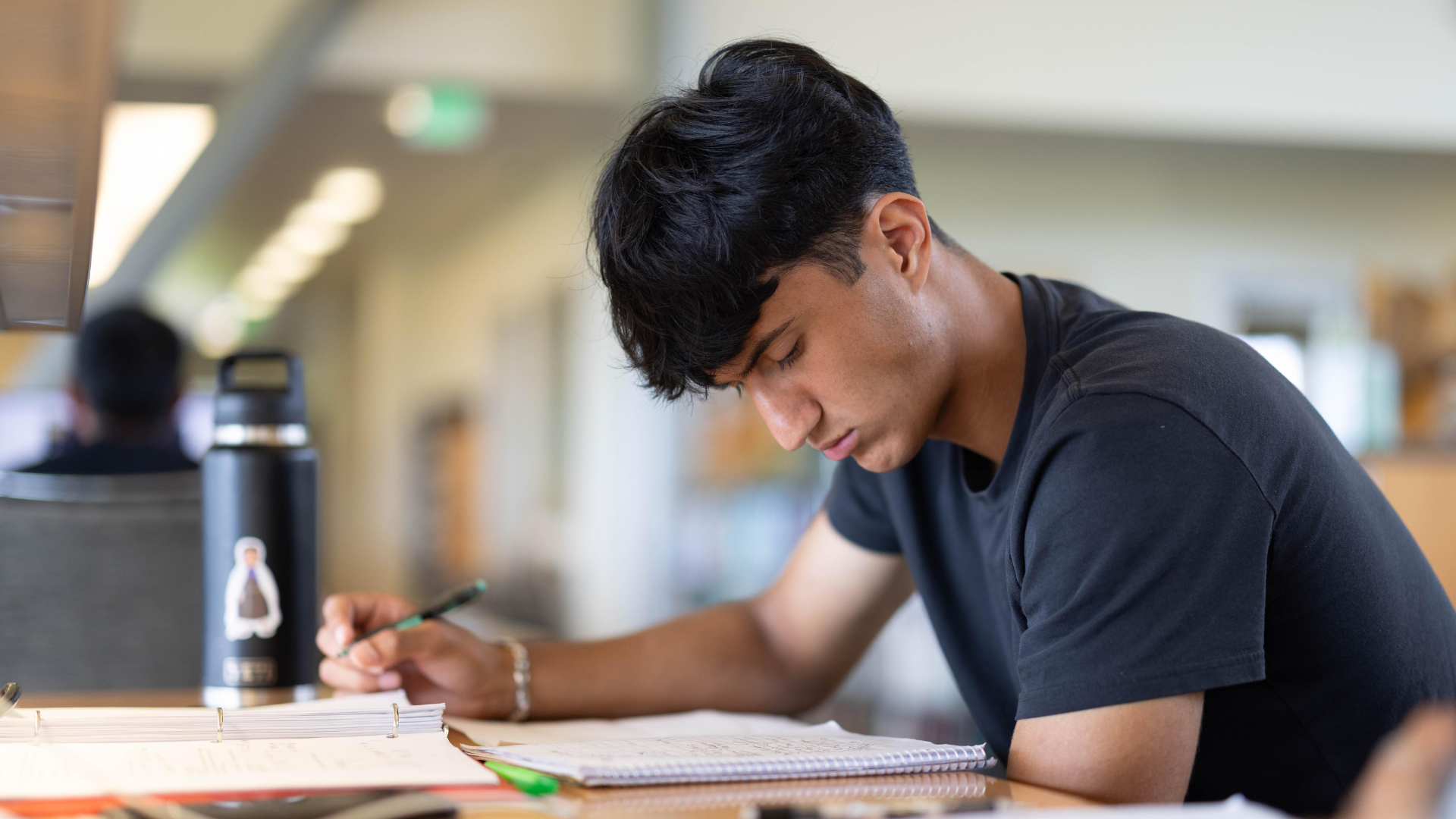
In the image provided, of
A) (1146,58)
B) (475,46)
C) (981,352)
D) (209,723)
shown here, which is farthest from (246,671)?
(1146,58)

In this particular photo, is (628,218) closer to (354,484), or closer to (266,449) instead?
(266,449)

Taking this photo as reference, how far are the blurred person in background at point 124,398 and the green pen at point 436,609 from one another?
1.27m

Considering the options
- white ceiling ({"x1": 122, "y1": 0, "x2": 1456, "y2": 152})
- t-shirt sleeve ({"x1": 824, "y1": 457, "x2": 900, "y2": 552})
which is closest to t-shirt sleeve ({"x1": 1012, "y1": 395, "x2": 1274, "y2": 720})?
t-shirt sleeve ({"x1": 824, "y1": 457, "x2": 900, "y2": 552})

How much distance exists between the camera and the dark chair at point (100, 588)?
133 cm

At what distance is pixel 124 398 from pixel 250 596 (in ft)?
4.33

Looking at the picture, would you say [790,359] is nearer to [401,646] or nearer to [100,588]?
[401,646]

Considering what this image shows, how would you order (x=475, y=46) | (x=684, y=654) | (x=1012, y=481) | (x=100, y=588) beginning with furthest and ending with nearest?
(x=475, y=46) → (x=100, y=588) → (x=684, y=654) → (x=1012, y=481)

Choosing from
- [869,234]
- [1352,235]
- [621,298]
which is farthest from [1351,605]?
[1352,235]

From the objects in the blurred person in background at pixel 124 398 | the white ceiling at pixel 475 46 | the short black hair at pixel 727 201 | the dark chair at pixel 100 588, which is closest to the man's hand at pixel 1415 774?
the short black hair at pixel 727 201

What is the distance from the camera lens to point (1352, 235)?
5102 mm

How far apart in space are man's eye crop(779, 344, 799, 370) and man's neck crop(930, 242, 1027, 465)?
15 cm

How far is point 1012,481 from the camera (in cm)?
97

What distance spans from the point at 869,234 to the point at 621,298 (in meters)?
0.19

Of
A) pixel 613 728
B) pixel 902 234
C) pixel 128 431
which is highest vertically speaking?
pixel 902 234
